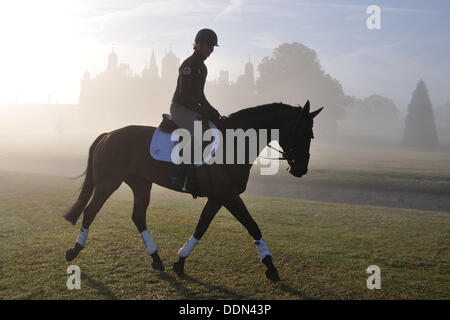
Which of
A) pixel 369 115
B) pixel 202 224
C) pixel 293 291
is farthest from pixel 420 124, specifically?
pixel 369 115

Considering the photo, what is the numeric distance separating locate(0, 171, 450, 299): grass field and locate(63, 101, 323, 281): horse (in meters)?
0.54

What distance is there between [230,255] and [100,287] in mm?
2752

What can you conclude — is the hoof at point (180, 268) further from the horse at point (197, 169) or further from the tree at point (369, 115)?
the tree at point (369, 115)

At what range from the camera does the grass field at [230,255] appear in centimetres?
538

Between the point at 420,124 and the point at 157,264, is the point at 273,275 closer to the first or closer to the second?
the point at 157,264

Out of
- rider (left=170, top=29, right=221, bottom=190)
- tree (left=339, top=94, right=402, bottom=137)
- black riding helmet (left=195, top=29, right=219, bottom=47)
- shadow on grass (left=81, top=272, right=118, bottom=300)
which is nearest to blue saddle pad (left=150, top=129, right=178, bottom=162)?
rider (left=170, top=29, right=221, bottom=190)

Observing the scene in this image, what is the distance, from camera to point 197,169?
5.58m

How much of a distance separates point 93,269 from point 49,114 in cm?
18340

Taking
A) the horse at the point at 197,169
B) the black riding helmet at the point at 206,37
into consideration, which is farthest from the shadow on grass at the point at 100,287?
the black riding helmet at the point at 206,37

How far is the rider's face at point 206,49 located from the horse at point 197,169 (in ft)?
3.78

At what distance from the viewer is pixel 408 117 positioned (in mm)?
64438

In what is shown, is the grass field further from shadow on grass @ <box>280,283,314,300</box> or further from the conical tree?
the conical tree
